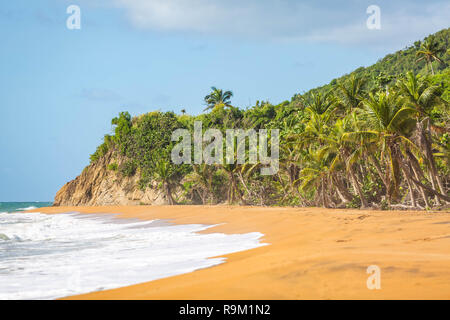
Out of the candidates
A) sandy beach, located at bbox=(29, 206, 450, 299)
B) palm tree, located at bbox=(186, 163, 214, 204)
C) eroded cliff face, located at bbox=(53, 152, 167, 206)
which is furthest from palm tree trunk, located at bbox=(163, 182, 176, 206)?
sandy beach, located at bbox=(29, 206, 450, 299)

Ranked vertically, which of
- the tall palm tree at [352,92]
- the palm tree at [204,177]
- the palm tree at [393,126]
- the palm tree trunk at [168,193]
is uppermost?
the tall palm tree at [352,92]

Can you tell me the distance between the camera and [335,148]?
19.0m

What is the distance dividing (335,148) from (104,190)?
34495mm

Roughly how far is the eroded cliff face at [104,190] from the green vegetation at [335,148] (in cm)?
116

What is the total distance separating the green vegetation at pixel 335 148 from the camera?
15438 mm

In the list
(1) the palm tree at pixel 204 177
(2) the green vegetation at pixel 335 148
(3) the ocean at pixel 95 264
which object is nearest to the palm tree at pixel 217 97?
(2) the green vegetation at pixel 335 148

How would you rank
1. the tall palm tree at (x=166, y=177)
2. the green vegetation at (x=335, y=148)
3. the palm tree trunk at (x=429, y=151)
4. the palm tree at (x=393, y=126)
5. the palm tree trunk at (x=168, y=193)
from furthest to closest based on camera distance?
the palm tree trunk at (x=168, y=193) < the tall palm tree at (x=166, y=177) < the green vegetation at (x=335, y=148) < the palm tree at (x=393, y=126) < the palm tree trunk at (x=429, y=151)

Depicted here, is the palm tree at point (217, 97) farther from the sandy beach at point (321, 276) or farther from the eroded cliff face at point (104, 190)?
the sandy beach at point (321, 276)

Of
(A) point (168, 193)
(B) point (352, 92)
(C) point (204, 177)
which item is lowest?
(A) point (168, 193)

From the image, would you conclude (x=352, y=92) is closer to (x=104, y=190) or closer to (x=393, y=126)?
(x=393, y=126)

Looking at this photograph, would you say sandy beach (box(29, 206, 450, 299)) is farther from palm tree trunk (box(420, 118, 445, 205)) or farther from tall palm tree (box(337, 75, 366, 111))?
tall palm tree (box(337, 75, 366, 111))

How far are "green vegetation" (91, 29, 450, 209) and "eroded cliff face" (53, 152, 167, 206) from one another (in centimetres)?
116

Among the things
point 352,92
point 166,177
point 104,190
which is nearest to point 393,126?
point 352,92

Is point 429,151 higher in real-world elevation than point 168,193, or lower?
higher
